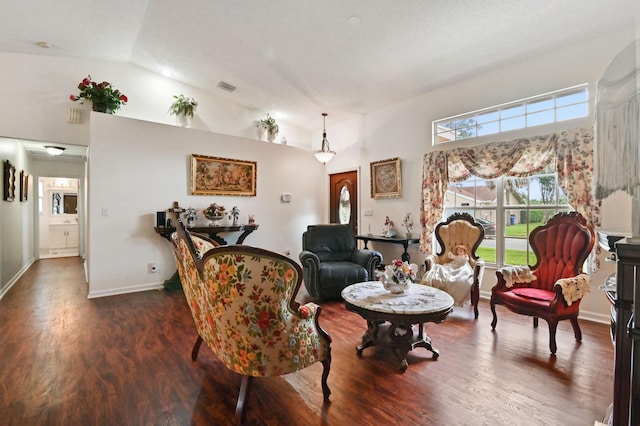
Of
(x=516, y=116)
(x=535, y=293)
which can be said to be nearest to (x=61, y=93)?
(x=516, y=116)

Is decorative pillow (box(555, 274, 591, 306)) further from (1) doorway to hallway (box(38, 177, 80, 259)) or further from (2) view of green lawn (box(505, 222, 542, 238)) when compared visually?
(1) doorway to hallway (box(38, 177, 80, 259))

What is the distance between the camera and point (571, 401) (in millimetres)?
1779

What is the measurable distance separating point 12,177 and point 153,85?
2.53m

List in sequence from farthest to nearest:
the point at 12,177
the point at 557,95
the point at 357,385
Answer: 1. the point at 12,177
2. the point at 557,95
3. the point at 357,385

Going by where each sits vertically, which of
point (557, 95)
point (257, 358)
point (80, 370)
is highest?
point (557, 95)

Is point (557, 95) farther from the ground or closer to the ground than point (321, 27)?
closer to the ground

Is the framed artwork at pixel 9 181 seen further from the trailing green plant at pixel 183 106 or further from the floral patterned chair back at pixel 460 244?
the floral patterned chair back at pixel 460 244

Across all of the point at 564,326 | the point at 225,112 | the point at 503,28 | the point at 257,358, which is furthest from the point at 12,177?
the point at 564,326

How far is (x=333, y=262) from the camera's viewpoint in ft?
13.8

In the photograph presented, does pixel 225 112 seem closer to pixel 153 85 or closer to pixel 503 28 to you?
pixel 153 85

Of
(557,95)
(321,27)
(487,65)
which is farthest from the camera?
(487,65)

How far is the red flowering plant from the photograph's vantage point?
4.13 meters

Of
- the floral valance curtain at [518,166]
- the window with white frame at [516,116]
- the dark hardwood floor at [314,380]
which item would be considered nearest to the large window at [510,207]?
the floral valance curtain at [518,166]

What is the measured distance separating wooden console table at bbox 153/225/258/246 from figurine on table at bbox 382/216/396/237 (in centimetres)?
228
